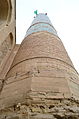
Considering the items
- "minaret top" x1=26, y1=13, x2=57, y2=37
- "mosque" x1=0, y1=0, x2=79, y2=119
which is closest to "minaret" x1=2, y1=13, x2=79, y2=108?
"mosque" x1=0, y1=0, x2=79, y2=119

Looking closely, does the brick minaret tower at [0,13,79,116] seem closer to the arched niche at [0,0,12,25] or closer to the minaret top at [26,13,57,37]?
the minaret top at [26,13,57,37]

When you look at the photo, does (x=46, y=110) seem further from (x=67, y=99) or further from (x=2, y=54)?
(x=2, y=54)

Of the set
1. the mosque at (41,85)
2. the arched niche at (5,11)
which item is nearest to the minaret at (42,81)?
the mosque at (41,85)

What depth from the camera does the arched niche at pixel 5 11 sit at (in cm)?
575

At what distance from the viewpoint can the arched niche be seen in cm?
575

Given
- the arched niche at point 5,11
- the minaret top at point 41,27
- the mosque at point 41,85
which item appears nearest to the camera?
the mosque at point 41,85

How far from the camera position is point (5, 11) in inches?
239

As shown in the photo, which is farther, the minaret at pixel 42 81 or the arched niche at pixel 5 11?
the arched niche at pixel 5 11

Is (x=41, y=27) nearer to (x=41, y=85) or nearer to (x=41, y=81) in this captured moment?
(x=41, y=81)

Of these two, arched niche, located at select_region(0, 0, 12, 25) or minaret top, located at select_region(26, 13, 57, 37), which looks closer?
arched niche, located at select_region(0, 0, 12, 25)

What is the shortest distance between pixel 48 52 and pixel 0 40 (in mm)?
1909

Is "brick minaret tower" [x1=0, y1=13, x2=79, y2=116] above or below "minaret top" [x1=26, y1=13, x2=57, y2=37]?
below

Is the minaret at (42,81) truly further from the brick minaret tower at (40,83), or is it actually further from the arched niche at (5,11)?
the arched niche at (5,11)

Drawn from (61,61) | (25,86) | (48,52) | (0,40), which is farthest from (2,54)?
(25,86)
